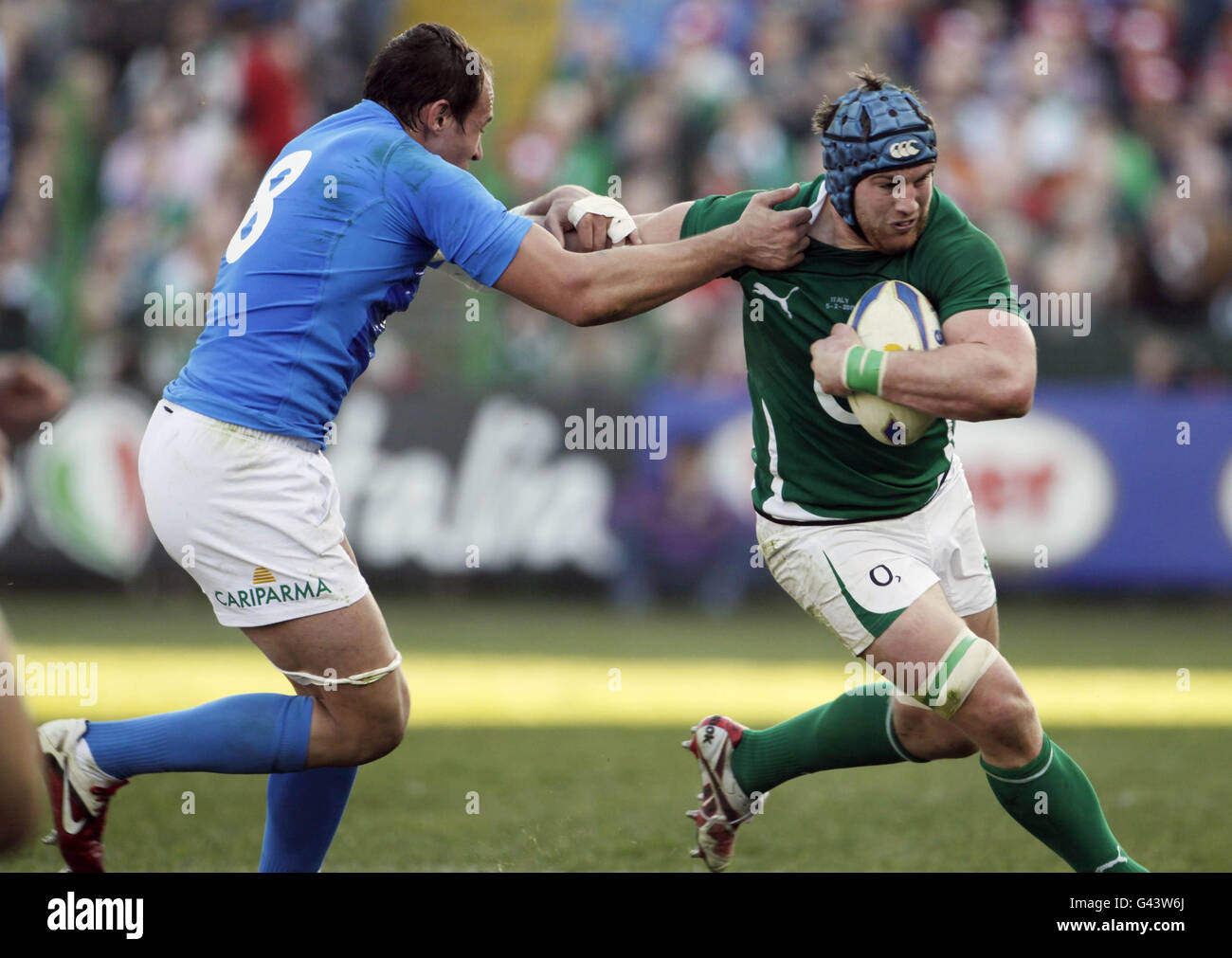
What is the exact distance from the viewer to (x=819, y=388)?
15.7ft

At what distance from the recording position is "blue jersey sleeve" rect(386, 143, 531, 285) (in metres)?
4.27

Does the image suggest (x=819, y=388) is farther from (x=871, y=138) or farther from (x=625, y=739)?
(x=625, y=739)

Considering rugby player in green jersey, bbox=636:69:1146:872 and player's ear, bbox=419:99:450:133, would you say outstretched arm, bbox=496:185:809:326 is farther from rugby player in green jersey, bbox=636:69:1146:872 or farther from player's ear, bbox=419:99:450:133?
player's ear, bbox=419:99:450:133

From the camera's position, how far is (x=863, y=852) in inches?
213

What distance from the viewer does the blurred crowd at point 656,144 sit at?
1258 cm

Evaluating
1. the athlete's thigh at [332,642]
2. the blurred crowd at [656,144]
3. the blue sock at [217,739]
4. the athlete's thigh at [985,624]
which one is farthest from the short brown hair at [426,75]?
the blurred crowd at [656,144]

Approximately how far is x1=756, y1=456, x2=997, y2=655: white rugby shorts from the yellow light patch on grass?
2836 mm

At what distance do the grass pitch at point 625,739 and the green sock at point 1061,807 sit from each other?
0.64 m

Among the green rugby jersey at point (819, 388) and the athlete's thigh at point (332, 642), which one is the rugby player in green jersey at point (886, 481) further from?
the athlete's thigh at point (332, 642)

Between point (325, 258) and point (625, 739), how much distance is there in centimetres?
387

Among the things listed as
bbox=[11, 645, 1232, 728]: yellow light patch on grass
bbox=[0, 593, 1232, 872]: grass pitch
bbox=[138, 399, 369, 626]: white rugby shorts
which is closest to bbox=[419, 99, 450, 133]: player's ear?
bbox=[138, 399, 369, 626]: white rugby shorts
